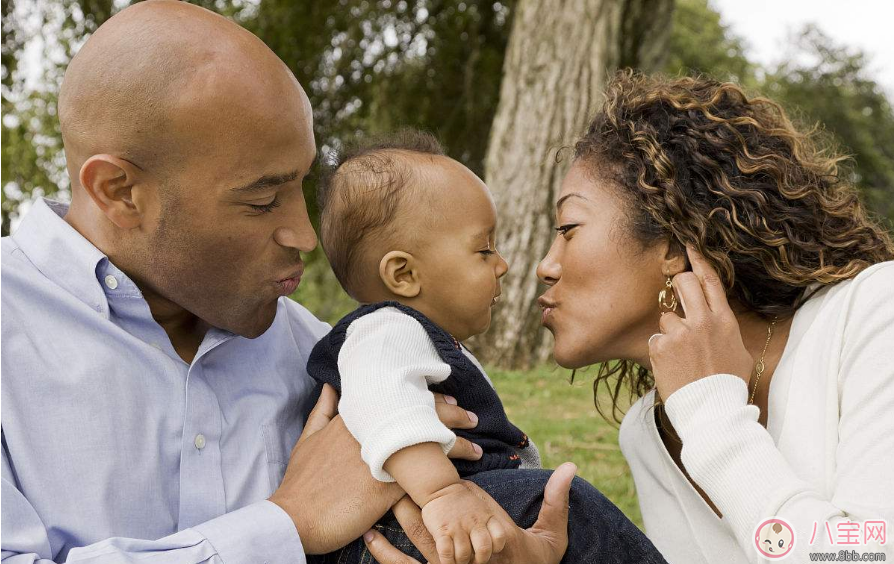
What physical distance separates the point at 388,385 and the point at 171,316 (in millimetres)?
672

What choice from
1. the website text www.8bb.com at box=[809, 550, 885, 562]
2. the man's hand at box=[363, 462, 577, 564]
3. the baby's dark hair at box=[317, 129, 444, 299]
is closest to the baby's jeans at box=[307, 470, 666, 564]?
the man's hand at box=[363, 462, 577, 564]

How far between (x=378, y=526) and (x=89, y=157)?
45.2 inches

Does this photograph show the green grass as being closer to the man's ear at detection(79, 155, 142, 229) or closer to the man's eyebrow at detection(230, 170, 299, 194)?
the man's eyebrow at detection(230, 170, 299, 194)

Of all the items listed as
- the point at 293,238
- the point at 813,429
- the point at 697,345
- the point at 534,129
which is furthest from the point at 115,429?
the point at 534,129

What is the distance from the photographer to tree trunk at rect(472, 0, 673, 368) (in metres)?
6.78

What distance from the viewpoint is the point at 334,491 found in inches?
85.3

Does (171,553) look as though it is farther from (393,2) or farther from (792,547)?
(393,2)

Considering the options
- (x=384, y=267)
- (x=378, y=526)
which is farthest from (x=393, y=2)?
(x=378, y=526)

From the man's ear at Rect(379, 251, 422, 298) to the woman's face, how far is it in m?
0.39

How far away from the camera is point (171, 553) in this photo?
195 cm

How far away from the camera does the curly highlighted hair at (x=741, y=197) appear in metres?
2.52

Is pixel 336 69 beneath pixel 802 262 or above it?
beneath

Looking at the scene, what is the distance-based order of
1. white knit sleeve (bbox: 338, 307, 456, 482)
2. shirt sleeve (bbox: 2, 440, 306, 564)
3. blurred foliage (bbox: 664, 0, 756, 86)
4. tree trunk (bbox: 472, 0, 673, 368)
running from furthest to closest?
blurred foliage (bbox: 664, 0, 756, 86) → tree trunk (bbox: 472, 0, 673, 368) → white knit sleeve (bbox: 338, 307, 456, 482) → shirt sleeve (bbox: 2, 440, 306, 564)

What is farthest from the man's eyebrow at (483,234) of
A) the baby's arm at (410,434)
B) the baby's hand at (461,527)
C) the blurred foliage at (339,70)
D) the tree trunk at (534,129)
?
the blurred foliage at (339,70)
